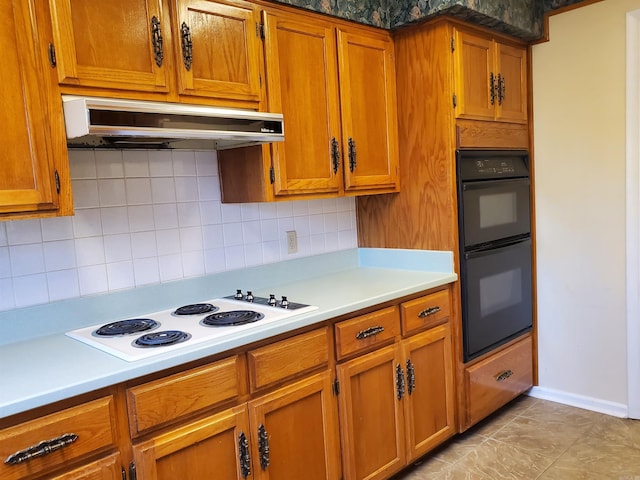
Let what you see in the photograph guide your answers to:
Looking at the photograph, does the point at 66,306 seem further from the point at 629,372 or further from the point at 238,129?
the point at 629,372

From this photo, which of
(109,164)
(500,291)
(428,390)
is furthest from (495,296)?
(109,164)

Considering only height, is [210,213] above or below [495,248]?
above

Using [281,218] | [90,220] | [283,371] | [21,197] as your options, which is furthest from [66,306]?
[281,218]

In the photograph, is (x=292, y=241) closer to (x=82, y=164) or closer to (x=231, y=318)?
(x=231, y=318)

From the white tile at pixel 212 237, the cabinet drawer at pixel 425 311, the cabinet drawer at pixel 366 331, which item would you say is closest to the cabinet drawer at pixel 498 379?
the cabinet drawer at pixel 425 311

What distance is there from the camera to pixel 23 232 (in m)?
1.79

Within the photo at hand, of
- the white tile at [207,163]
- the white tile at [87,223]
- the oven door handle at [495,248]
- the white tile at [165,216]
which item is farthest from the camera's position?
the oven door handle at [495,248]

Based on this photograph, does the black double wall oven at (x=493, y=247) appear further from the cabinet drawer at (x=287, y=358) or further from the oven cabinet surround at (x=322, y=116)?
the cabinet drawer at (x=287, y=358)

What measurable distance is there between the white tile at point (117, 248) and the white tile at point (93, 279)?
0.05 m

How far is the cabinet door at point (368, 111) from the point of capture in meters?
2.42

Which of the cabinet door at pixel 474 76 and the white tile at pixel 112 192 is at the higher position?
the cabinet door at pixel 474 76

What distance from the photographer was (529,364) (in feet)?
10.2

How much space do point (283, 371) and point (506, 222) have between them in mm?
1645

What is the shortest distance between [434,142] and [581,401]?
1.77m
